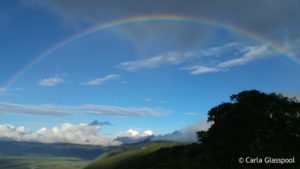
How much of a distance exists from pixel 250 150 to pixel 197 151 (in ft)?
221

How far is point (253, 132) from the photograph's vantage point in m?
79.5

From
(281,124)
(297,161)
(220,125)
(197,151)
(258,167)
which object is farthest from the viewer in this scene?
(197,151)

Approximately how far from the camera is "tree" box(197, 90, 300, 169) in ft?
249

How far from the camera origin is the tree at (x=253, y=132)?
249ft

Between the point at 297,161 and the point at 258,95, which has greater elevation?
the point at 258,95

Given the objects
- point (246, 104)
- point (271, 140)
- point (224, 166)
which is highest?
point (246, 104)

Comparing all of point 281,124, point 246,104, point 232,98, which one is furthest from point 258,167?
point 232,98

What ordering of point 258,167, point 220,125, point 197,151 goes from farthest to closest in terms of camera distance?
point 197,151
point 220,125
point 258,167

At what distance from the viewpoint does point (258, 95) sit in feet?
339

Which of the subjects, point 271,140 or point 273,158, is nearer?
point 273,158

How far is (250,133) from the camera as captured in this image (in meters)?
79.6

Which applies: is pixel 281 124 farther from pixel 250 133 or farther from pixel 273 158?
pixel 273 158

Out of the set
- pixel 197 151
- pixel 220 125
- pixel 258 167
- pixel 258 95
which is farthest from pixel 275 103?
pixel 197 151

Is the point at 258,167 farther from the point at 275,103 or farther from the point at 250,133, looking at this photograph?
the point at 275,103
